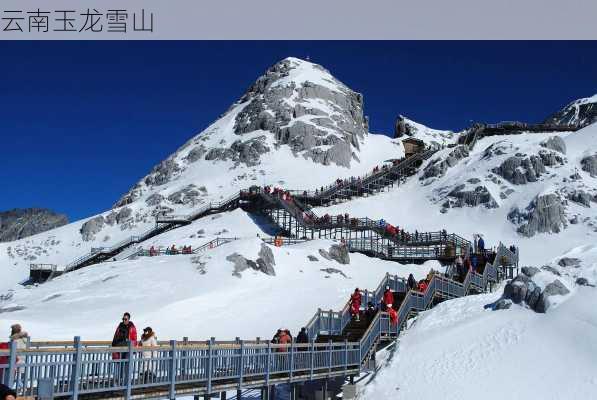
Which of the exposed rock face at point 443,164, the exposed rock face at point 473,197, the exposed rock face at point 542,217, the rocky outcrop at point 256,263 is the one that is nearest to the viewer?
the rocky outcrop at point 256,263

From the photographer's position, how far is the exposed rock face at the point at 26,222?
101600mm

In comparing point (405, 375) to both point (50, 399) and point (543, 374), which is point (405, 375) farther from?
point (50, 399)

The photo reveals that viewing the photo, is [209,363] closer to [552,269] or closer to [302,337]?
[302,337]

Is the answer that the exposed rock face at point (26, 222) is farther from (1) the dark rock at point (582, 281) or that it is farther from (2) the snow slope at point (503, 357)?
(1) the dark rock at point (582, 281)

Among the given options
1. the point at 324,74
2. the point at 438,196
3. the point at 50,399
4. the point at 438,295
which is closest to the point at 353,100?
the point at 324,74

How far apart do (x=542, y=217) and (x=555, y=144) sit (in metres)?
14.0

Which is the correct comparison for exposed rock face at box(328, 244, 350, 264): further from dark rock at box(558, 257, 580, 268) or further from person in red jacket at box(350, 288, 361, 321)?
dark rock at box(558, 257, 580, 268)

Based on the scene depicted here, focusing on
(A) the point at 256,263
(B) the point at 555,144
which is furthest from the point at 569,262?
(B) the point at 555,144

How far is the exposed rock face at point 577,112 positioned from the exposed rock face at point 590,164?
2109 inches

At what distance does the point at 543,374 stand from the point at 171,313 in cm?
1929

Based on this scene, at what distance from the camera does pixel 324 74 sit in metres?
130

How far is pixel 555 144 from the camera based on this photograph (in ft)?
229

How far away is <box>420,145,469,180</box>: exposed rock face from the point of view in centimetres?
7788

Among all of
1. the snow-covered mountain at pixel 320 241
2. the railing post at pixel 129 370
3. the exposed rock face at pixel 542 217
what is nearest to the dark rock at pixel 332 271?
the snow-covered mountain at pixel 320 241
